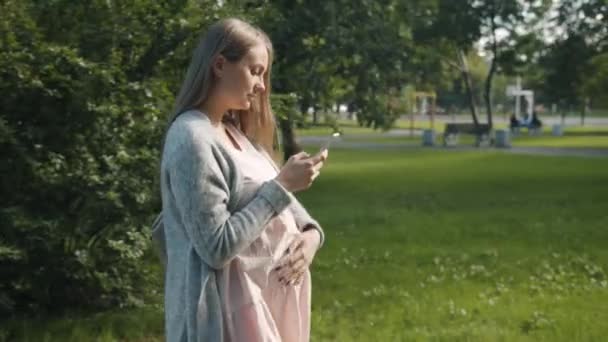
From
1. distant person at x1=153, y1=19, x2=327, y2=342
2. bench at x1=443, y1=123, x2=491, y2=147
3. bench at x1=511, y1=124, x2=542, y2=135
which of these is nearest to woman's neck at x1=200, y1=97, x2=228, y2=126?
distant person at x1=153, y1=19, x2=327, y2=342

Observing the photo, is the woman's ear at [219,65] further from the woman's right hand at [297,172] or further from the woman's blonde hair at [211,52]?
the woman's right hand at [297,172]

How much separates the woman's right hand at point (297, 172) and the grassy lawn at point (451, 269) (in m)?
4.33

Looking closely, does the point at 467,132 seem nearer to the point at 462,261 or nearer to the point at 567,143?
the point at 567,143

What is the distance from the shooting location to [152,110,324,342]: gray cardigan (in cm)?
226

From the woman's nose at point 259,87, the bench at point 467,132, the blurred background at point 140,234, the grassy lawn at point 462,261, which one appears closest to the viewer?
the woman's nose at point 259,87

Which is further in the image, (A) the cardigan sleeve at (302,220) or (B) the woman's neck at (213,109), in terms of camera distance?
(A) the cardigan sleeve at (302,220)

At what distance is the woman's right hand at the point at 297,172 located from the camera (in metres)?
2.35

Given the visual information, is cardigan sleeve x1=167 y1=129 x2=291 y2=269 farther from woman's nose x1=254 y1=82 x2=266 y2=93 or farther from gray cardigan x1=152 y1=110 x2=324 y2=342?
woman's nose x1=254 y1=82 x2=266 y2=93

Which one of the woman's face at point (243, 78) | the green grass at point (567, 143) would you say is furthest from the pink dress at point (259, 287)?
the green grass at point (567, 143)

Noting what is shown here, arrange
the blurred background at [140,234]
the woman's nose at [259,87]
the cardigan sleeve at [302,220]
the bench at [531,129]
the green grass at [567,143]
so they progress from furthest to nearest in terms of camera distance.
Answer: the bench at [531,129] < the green grass at [567,143] < the blurred background at [140,234] < the cardigan sleeve at [302,220] < the woman's nose at [259,87]

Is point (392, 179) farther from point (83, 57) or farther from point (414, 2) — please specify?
point (83, 57)

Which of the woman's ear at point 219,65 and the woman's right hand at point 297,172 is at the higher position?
the woman's ear at point 219,65

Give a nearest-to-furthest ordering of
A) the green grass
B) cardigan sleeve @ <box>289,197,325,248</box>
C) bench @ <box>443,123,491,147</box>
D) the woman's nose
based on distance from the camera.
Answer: the woman's nose < cardigan sleeve @ <box>289,197,325,248</box> < the green grass < bench @ <box>443,123,491,147</box>

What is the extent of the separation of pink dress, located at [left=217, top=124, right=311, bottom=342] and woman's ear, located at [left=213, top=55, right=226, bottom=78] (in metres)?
0.19
